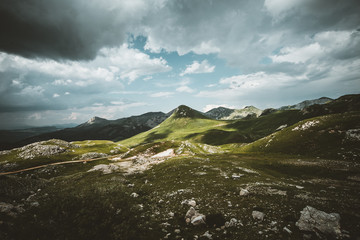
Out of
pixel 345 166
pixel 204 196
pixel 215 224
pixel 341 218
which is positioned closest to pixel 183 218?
pixel 215 224

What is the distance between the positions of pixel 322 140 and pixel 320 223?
67.9m

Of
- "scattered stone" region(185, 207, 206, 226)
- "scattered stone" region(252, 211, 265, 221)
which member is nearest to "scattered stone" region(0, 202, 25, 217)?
"scattered stone" region(185, 207, 206, 226)

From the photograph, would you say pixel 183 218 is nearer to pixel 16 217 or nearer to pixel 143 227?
pixel 143 227

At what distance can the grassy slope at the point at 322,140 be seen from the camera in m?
50.5

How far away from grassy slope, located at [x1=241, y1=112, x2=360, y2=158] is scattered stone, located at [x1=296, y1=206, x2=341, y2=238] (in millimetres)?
51409

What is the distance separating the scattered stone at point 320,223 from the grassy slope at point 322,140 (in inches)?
2024

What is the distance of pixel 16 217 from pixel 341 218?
25.3m

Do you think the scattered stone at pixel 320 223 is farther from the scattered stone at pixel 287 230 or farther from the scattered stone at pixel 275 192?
the scattered stone at pixel 275 192

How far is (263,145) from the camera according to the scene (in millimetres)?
81062

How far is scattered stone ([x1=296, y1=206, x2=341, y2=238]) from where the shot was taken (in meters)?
10.5

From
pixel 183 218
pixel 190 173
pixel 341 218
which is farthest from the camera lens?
pixel 190 173

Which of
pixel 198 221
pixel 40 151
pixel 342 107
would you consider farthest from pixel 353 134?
pixel 342 107

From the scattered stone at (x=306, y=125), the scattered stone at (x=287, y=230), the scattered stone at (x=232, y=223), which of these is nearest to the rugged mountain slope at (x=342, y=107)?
the scattered stone at (x=306, y=125)

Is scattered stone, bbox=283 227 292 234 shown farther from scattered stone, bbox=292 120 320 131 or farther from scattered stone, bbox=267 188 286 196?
scattered stone, bbox=292 120 320 131
